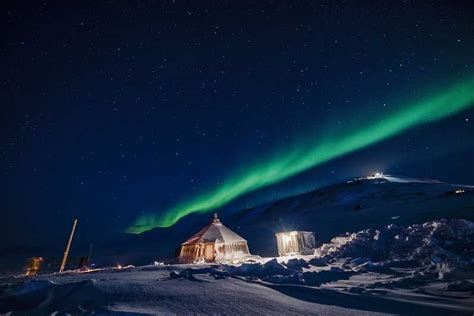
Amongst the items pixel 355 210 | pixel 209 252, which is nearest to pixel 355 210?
pixel 355 210

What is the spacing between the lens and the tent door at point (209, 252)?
88.4 ft

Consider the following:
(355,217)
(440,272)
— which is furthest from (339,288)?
(355,217)

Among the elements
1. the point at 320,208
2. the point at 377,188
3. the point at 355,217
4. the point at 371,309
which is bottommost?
the point at 371,309

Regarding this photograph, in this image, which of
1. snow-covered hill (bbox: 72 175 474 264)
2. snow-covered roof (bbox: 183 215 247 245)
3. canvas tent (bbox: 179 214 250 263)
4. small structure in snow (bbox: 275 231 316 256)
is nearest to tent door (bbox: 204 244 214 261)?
canvas tent (bbox: 179 214 250 263)

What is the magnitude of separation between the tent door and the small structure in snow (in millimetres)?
7416

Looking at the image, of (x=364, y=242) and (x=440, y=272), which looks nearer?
(x=440, y=272)

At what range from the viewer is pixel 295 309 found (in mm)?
6355

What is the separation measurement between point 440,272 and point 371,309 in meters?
6.43

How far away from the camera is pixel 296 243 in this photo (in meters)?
27.2

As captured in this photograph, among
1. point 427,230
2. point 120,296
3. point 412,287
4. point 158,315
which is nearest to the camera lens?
point 158,315

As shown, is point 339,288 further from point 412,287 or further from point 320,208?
point 320,208

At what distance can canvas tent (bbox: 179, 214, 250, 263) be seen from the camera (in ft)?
89.2

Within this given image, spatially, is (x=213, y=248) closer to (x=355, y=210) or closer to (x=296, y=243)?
(x=296, y=243)

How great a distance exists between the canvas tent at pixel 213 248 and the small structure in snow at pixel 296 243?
4298mm
